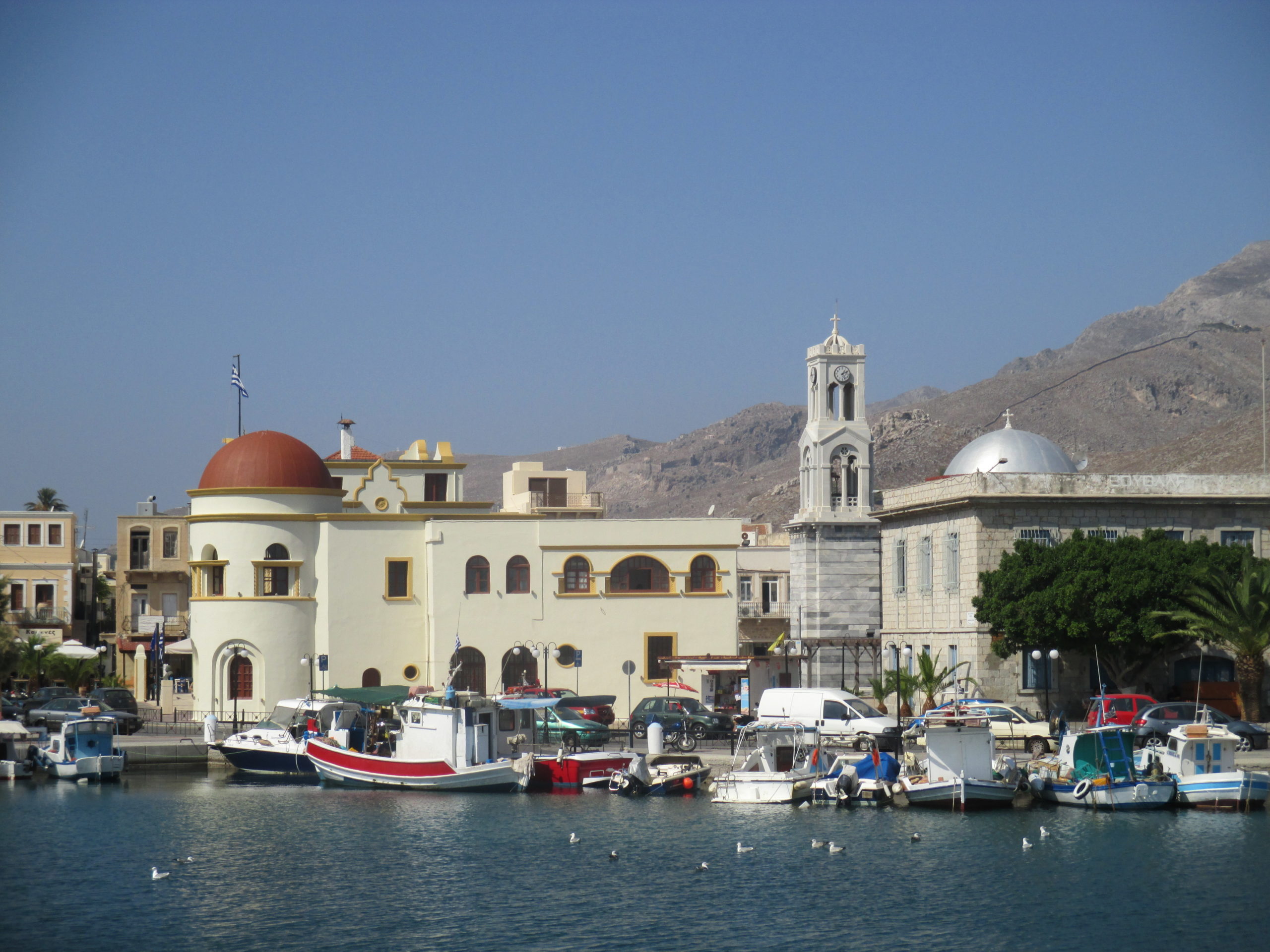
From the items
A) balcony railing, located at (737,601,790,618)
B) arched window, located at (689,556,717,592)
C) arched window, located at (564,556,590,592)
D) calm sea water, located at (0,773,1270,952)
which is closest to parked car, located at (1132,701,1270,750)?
calm sea water, located at (0,773,1270,952)

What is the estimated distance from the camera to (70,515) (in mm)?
72750

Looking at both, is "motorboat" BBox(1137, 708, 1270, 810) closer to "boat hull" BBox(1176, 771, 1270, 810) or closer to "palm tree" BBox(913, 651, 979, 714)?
"boat hull" BBox(1176, 771, 1270, 810)

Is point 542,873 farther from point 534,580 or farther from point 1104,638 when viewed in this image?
point 534,580

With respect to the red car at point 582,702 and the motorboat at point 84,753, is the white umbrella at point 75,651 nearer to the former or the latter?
the motorboat at point 84,753

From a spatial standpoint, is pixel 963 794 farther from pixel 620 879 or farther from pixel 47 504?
pixel 47 504

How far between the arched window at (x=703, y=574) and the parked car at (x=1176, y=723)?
20428mm

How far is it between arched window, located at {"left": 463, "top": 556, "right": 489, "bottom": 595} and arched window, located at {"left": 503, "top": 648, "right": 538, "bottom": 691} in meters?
2.39

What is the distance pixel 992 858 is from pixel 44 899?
645 inches

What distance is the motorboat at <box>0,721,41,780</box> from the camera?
41.6m

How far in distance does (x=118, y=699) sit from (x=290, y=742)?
47.7 ft

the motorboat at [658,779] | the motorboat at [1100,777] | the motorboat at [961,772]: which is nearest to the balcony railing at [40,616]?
the motorboat at [658,779]

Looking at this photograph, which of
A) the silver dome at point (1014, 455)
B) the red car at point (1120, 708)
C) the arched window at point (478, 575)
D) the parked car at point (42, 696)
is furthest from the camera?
the arched window at point (478, 575)

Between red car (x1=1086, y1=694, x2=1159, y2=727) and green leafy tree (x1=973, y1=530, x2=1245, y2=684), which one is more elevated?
green leafy tree (x1=973, y1=530, x2=1245, y2=684)

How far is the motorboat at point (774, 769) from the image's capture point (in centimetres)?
3506
